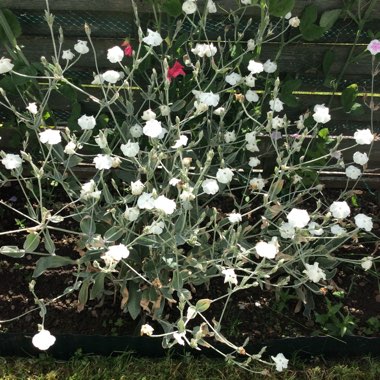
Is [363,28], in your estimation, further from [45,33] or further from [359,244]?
[45,33]

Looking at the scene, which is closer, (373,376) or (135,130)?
(135,130)

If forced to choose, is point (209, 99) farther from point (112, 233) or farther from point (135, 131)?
point (112, 233)

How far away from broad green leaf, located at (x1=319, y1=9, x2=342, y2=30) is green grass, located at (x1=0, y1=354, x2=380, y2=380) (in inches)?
48.0

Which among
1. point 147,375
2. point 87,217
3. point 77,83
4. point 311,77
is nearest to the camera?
point 87,217

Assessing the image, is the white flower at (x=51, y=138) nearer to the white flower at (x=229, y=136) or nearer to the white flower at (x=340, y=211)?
the white flower at (x=229, y=136)

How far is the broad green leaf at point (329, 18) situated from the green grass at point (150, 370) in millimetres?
1219

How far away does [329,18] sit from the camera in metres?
2.15

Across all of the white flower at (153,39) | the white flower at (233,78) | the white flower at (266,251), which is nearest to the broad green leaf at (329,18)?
the white flower at (233,78)

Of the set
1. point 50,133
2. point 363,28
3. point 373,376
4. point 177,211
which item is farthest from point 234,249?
point 363,28

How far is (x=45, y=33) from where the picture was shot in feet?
7.48

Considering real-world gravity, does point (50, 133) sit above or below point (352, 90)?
below

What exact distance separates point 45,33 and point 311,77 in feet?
3.50

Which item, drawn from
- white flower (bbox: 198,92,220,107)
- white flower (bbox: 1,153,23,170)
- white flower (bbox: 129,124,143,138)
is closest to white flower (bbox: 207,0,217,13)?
white flower (bbox: 198,92,220,107)

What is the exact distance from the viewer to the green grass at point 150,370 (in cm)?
207
